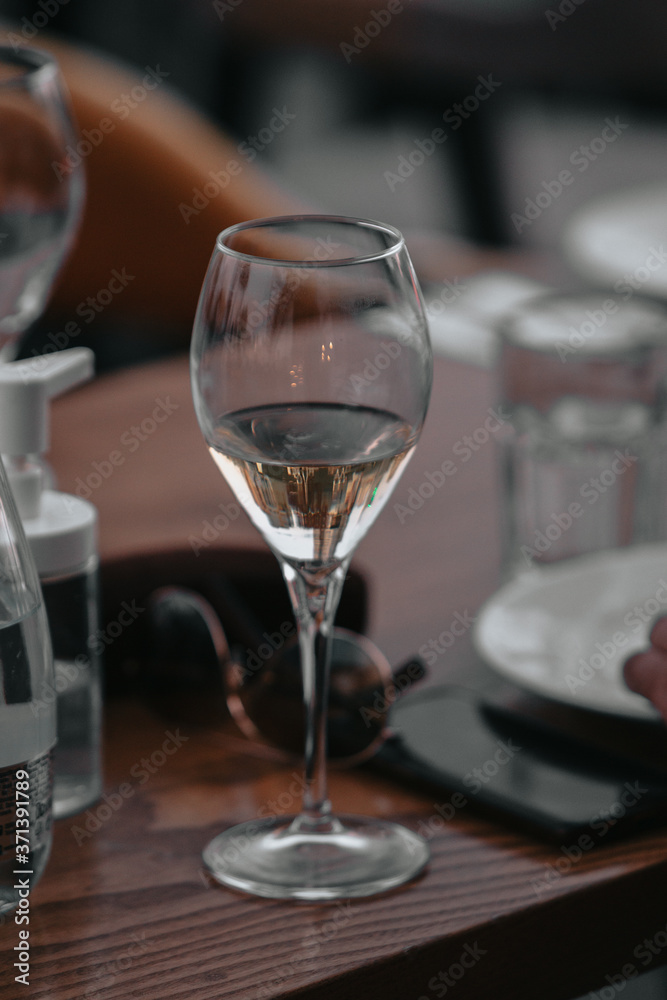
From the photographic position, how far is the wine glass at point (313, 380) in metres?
0.43

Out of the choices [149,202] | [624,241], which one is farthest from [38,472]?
[149,202]

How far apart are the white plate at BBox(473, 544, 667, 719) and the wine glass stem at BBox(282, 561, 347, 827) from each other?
14 centimetres

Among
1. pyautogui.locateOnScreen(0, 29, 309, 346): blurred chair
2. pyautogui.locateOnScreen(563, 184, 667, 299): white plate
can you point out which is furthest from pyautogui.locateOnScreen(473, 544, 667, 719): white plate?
pyautogui.locateOnScreen(0, 29, 309, 346): blurred chair

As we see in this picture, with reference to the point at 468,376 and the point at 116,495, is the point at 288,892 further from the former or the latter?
the point at 468,376

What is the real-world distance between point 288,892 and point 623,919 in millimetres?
123

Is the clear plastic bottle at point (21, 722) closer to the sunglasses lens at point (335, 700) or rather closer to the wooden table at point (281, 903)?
the wooden table at point (281, 903)

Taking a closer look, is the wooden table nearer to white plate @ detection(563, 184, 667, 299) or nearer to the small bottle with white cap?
the small bottle with white cap

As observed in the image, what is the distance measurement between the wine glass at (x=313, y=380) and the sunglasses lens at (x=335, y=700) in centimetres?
10

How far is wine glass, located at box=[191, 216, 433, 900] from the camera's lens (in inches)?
16.8

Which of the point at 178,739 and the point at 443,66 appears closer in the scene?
the point at 178,739

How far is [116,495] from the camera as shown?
81 centimetres

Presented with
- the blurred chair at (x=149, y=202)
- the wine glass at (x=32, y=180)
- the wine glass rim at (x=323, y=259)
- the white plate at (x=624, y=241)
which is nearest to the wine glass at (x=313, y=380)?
the wine glass rim at (x=323, y=259)

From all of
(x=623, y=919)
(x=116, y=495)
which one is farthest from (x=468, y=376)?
(x=623, y=919)

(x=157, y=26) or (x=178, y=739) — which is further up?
(x=157, y=26)
